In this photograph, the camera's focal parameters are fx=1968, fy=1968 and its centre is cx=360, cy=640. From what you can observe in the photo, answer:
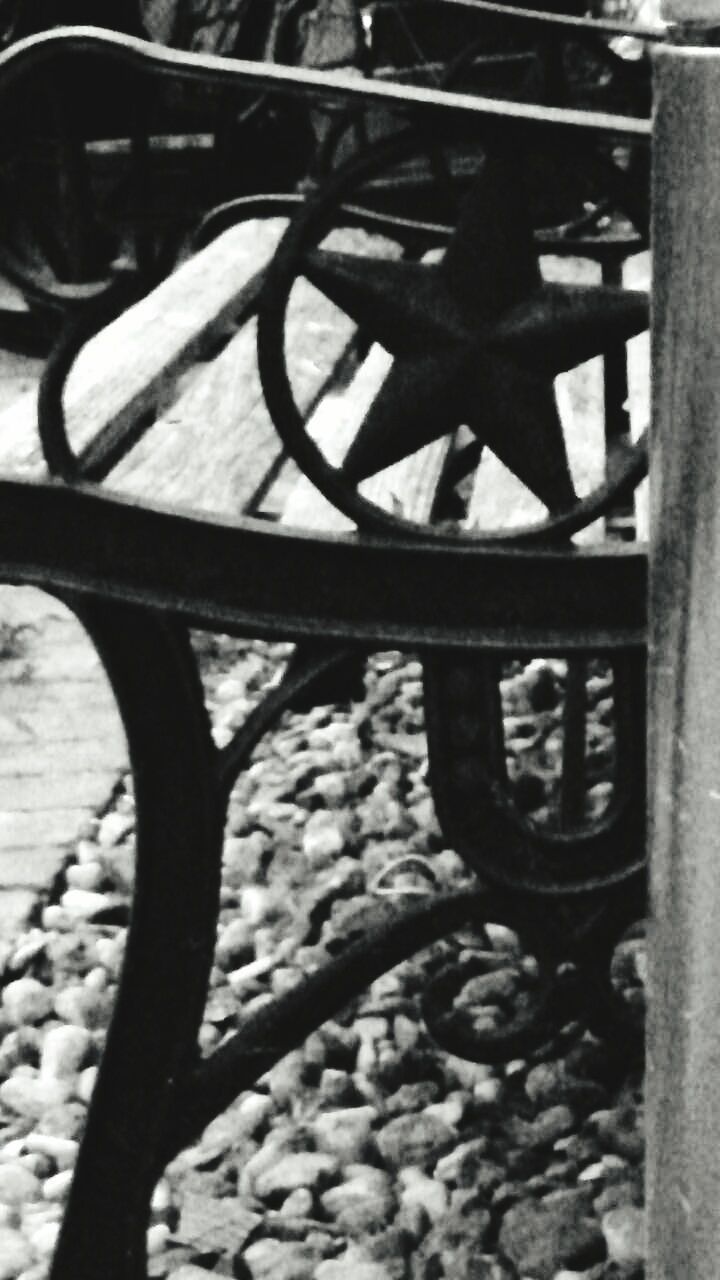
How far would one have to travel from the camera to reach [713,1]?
44.7 inches

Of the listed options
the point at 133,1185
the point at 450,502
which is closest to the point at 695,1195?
the point at 133,1185

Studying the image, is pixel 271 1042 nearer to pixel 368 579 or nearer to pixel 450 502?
pixel 368 579

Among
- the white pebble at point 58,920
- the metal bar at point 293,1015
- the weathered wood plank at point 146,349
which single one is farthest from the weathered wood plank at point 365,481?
the white pebble at point 58,920

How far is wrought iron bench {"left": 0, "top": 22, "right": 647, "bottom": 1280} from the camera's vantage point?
1.53 meters

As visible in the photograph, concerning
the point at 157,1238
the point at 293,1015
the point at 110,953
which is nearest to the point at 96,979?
the point at 110,953

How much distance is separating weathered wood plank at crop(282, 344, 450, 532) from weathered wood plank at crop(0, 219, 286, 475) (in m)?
0.17

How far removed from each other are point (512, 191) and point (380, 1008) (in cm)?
123

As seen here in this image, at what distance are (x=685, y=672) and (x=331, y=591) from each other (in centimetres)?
39

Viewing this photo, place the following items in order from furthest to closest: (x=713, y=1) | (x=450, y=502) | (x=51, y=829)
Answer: (x=450, y=502) < (x=51, y=829) < (x=713, y=1)

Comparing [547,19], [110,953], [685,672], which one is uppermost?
[547,19]

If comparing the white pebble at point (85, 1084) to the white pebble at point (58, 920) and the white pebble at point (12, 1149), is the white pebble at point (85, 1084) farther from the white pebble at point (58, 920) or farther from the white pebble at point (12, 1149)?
the white pebble at point (58, 920)

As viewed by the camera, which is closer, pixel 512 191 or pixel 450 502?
pixel 512 191

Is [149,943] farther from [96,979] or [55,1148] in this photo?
[96,979]

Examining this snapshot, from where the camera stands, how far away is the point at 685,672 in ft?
4.27
